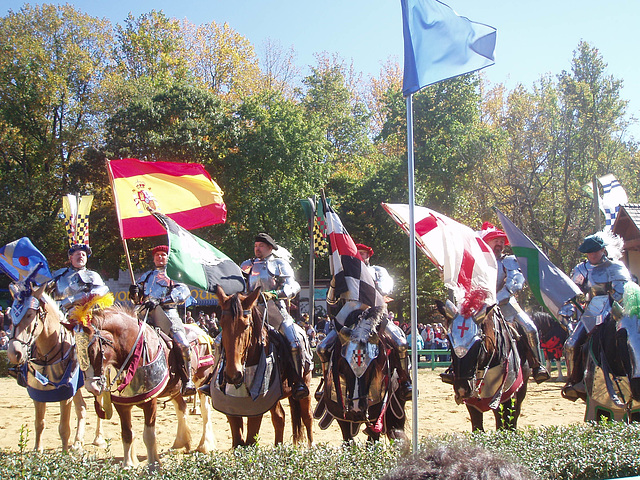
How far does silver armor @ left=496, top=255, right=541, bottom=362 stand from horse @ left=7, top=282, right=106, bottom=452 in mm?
5882

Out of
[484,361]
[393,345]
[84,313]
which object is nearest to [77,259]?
[84,313]

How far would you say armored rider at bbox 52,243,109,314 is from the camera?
8250mm

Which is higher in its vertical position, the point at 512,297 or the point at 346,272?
the point at 346,272

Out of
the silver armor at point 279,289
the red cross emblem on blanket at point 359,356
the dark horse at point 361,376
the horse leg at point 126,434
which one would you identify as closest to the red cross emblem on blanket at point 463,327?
the dark horse at point 361,376

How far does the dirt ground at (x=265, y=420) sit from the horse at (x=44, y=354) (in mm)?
900

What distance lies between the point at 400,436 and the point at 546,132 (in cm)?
2095

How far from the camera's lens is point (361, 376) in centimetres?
673

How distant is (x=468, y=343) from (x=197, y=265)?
3227mm

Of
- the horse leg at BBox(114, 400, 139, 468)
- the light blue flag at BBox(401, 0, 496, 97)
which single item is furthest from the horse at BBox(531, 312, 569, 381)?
the horse leg at BBox(114, 400, 139, 468)

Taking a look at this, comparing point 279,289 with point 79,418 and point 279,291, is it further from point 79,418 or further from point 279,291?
point 79,418

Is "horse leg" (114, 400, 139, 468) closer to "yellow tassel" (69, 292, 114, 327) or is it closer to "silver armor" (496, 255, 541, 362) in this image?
"yellow tassel" (69, 292, 114, 327)

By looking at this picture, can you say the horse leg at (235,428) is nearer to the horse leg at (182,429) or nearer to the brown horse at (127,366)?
the brown horse at (127,366)

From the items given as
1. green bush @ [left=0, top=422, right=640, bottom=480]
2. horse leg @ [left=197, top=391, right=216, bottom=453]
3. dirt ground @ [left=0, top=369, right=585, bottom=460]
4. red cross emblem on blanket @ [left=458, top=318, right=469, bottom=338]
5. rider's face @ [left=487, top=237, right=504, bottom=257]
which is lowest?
dirt ground @ [left=0, top=369, right=585, bottom=460]

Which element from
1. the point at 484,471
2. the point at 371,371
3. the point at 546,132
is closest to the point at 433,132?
the point at 546,132
